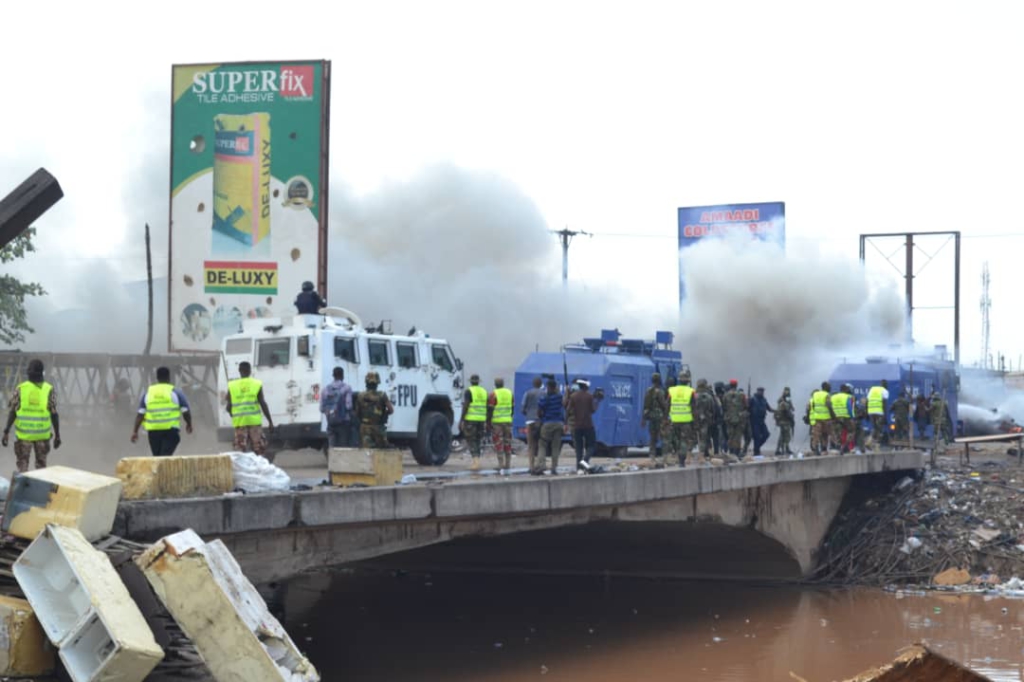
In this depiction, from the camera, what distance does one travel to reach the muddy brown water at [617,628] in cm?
1566

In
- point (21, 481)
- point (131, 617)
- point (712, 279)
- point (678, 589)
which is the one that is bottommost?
point (678, 589)

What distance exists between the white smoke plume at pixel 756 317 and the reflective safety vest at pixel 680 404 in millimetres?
22727

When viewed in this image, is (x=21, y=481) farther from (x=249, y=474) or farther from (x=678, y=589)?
(x=678, y=589)

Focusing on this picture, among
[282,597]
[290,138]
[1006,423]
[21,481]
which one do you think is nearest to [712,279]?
[1006,423]

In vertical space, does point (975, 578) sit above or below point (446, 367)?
below

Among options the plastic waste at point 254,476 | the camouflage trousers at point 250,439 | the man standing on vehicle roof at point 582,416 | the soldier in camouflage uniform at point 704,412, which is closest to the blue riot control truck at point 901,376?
the soldier in camouflage uniform at point 704,412

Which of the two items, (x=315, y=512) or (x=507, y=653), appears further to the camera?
(x=507, y=653)

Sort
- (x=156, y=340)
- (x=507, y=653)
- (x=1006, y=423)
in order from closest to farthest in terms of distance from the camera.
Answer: (x=507, y=653) → (x=156, y=340) → (x=1006, y=423)

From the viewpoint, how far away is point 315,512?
35.2ft

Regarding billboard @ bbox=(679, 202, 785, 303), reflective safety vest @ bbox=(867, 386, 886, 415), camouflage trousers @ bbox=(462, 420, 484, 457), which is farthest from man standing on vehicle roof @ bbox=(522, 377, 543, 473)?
billboard @ bbox=(679, 202, 785, 303)

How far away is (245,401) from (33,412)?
8.33ft

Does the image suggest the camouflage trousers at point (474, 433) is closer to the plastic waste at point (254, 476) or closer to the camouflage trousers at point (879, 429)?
the plastic waste at point (254, 476)

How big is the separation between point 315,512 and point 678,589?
1273cm

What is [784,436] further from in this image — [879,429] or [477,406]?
[477,406]
